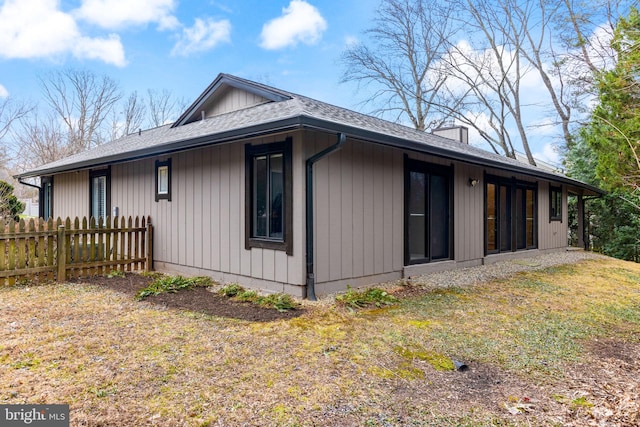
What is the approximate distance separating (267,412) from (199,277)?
4.29 meters

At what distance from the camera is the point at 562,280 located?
716 centimetres

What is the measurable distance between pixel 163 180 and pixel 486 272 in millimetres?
6613

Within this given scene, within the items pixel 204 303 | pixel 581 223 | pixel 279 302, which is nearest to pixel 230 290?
pixel 204 303

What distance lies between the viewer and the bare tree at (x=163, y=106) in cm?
2502

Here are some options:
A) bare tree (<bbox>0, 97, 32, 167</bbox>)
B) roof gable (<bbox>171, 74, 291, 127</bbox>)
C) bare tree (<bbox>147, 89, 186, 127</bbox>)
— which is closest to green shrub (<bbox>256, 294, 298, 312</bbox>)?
roof gable (<bbox>171, 74, 291, 127</bbox>)

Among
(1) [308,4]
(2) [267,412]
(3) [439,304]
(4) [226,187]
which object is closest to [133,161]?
(4) [226,187]

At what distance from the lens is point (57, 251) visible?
6137 mm

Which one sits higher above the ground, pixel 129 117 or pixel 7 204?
pixel 129 117

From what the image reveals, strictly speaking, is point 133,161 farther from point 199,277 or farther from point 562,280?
point 562,280

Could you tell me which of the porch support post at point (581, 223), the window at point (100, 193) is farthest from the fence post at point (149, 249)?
the porch support post at point (581, 223)

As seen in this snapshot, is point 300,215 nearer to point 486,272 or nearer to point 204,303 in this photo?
point 204,303

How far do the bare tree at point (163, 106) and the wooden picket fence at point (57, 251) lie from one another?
65.7 ft

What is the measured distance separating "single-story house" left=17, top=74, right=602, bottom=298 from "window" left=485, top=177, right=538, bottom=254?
0.06 m

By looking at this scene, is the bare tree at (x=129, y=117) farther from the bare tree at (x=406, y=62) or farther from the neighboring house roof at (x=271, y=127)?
the neighboring house roof at (x=271, y=127)
